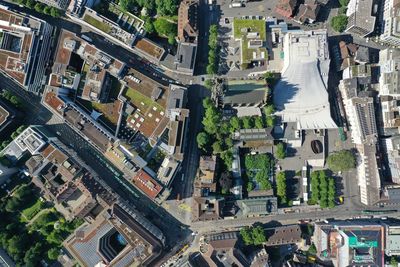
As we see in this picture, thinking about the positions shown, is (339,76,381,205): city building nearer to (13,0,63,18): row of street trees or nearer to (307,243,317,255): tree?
(307,243,317,255): tree

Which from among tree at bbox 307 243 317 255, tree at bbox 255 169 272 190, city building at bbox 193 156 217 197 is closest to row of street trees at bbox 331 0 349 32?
tree at bbox 255 169 272 190

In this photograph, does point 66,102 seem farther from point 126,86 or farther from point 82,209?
point 82,209

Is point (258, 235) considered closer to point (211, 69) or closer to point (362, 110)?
point (362, 110)

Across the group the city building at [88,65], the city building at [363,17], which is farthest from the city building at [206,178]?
the city building at [363,17]

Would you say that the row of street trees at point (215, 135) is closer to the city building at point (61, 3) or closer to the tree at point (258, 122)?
the tree at point (258, 122)

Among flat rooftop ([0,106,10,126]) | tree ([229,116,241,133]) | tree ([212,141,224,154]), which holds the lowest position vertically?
tree ([212,141,224,154])

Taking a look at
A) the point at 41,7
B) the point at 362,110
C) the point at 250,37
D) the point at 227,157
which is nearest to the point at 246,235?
the point at 227,157
